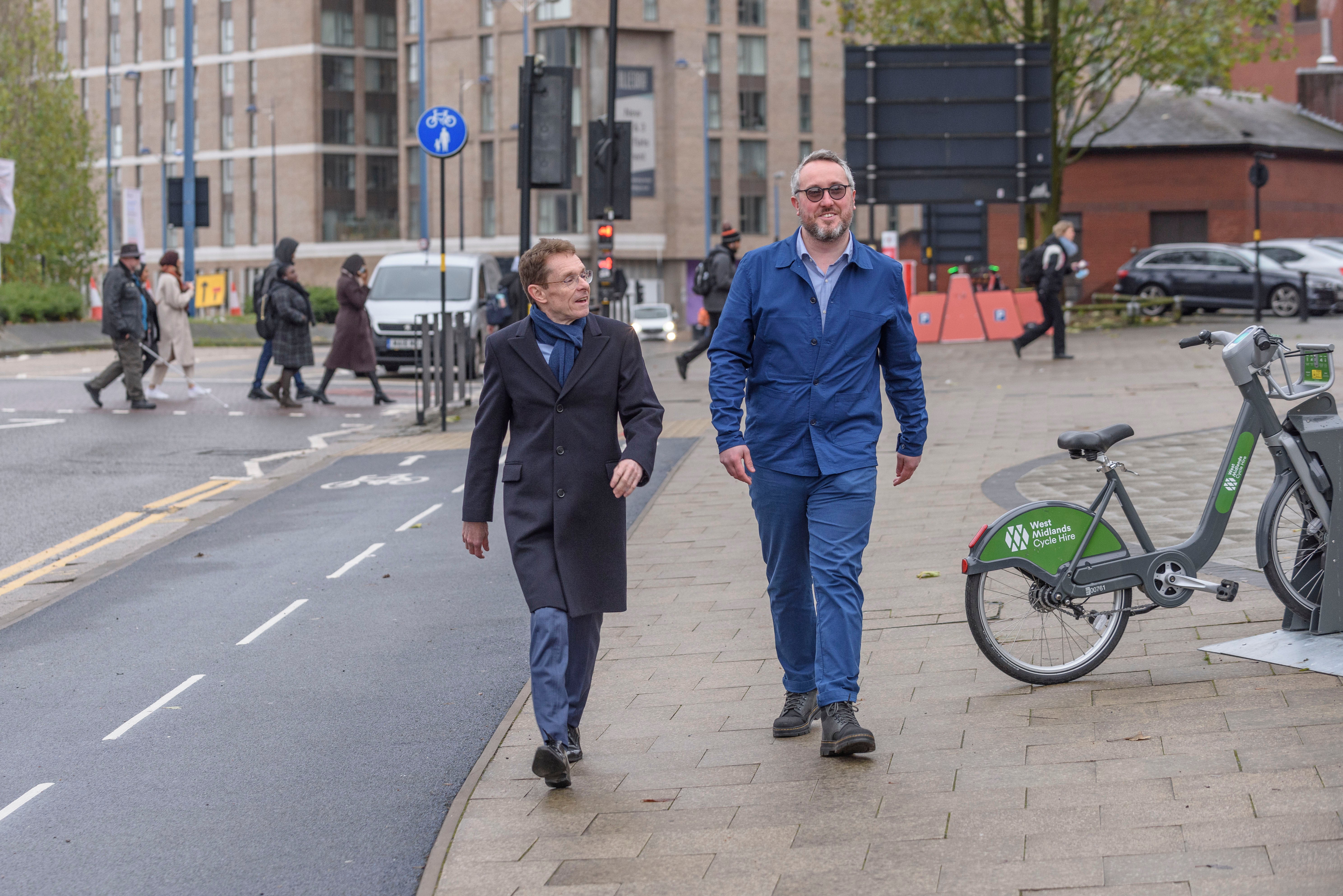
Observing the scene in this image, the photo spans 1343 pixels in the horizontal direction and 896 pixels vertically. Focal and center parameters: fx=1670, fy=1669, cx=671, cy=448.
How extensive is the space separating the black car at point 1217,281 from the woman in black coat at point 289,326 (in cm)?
1983

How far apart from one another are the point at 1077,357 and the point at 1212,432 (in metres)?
10.8

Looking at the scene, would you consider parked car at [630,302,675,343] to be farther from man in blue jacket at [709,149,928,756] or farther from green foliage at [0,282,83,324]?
man in blue jacket at [709,149,928,756]

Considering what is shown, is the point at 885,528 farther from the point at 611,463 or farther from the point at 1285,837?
the point at 1285,837

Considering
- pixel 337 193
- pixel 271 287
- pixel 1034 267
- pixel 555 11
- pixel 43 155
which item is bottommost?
pixel 271 287

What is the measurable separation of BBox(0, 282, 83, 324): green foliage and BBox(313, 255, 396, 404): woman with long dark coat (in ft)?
57.9

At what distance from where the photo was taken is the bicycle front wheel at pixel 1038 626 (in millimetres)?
5574

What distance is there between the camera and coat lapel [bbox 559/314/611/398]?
4934 millimetres

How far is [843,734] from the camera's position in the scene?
4.90m

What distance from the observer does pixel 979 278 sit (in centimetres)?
3894

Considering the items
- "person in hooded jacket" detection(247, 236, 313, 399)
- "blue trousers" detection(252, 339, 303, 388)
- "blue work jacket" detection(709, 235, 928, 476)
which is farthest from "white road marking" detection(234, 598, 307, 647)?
"blue trousers" detection(252, 339, 303, 388)

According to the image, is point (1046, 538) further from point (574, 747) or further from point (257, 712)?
point (257, 712)

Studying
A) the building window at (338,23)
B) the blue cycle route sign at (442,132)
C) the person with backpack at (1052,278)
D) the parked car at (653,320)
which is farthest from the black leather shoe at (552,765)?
the building window at (338,23)

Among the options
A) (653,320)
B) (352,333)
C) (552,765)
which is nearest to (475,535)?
(552,765)

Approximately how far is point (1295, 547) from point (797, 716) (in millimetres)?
1879
